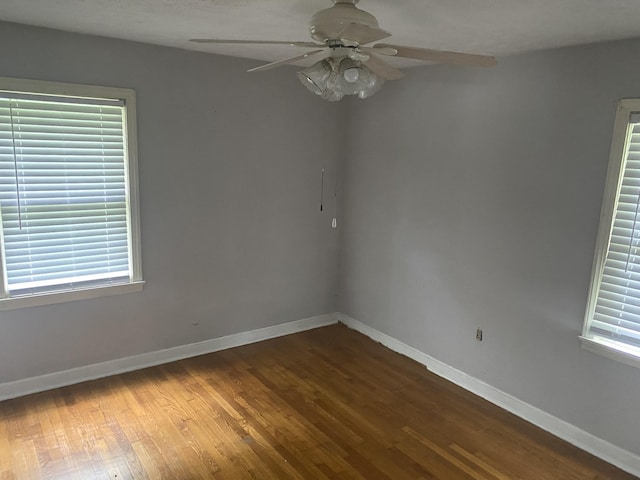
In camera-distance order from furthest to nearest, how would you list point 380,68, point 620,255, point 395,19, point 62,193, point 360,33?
point 62,193, point 620,255, point 395,19, point 380,68, point 360,33

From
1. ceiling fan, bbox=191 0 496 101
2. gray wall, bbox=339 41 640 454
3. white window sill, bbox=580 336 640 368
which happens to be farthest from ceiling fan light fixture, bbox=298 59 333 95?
white window sill, bbox=580 336 640 368

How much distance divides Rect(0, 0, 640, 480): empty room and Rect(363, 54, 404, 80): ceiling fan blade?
0.6 inches

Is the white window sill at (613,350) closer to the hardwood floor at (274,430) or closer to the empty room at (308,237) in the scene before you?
the empty room at (308,237)

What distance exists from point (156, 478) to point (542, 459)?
2208 millimetres

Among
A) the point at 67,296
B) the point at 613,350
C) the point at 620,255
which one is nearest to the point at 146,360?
the point at 67,296

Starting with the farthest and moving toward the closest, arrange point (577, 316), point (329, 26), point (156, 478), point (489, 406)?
point (489, 406), point (577, 316), point (156, 478), point (329, 26)

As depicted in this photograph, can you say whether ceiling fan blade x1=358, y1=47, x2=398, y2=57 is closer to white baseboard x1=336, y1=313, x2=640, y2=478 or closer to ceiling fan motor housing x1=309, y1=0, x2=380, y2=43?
ceiling fan motor housing x1=309, y1=0, x2=380, y2=43

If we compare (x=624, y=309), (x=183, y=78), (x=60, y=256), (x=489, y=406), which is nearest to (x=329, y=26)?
(x=183, y=78)

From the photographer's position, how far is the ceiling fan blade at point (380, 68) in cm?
202

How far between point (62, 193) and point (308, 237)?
210cm

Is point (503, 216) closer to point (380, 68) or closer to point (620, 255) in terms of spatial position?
point (620, 255)

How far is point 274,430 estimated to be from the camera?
9.45 feet

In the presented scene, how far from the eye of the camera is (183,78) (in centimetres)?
342

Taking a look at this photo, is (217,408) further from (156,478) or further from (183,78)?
(183,78)
